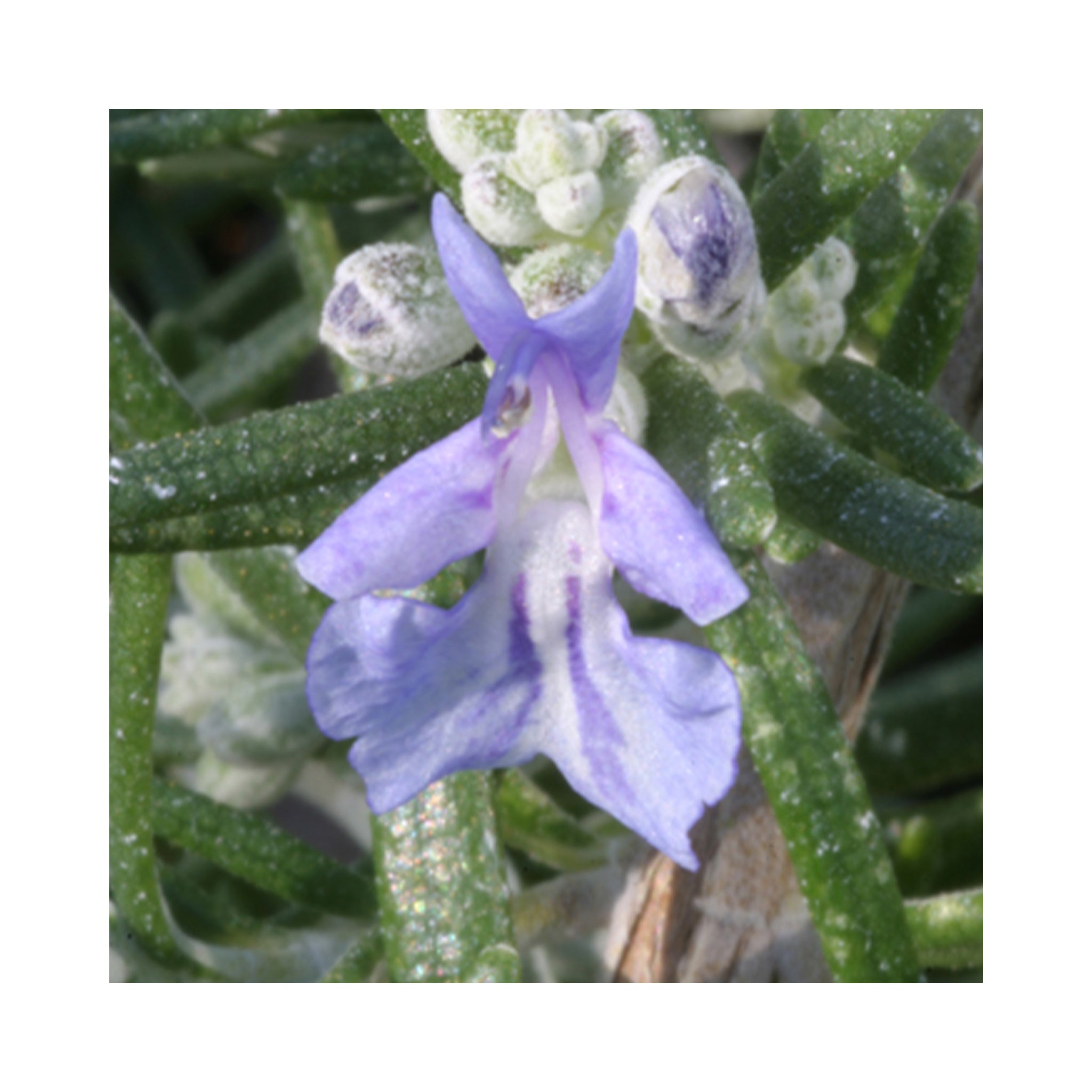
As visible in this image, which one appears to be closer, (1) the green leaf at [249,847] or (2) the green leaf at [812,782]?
(2) the green leaf at [812,782]

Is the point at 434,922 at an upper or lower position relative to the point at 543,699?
lower

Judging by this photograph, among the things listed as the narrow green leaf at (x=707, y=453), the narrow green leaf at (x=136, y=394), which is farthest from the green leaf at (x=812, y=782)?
the narrow green leaf at (x=136, y=394)

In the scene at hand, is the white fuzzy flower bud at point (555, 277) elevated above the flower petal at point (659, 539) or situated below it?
above

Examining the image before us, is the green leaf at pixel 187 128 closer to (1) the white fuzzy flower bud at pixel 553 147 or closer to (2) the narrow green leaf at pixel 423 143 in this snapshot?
(2) the narrow green leaf at pixel 423 143

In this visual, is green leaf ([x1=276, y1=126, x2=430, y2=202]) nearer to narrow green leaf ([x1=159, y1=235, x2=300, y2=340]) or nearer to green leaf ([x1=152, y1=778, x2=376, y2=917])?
narrow green leaf ([x1=159, y1=235, x2=300, y2=340])

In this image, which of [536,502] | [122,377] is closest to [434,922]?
[536,502]

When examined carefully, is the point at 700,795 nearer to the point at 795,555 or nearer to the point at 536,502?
the point at 536,502
